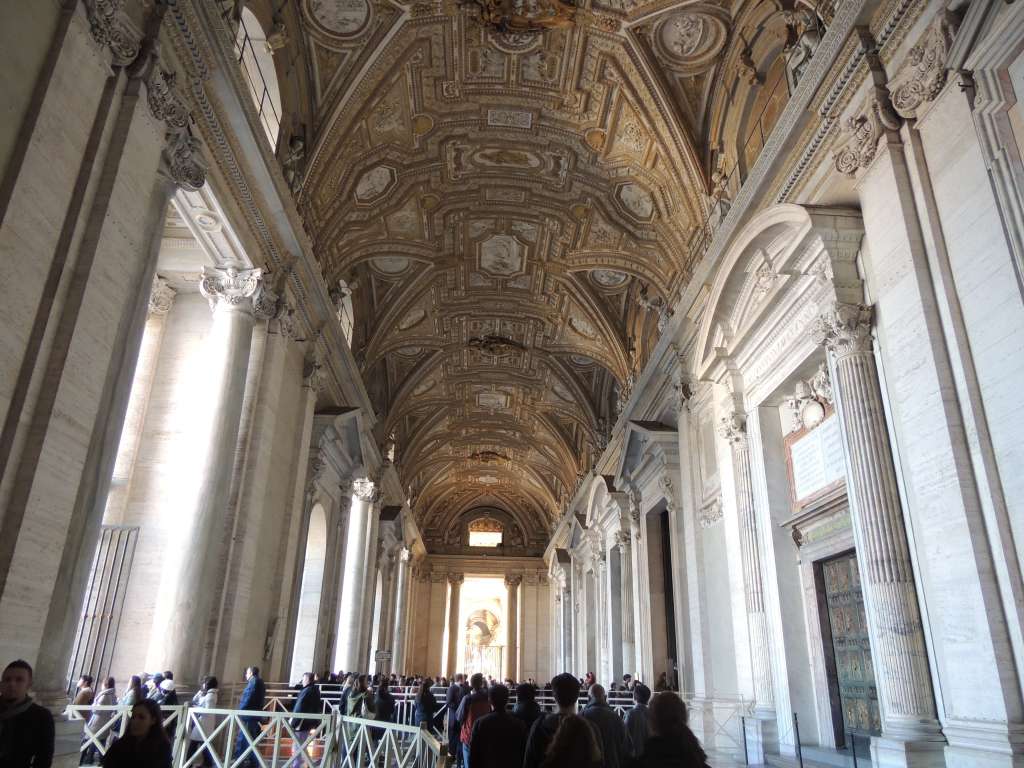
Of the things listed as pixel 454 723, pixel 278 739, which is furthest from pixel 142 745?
pixel 454 723

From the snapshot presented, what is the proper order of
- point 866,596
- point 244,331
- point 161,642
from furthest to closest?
point 244,331
point 161,642
point 866,596

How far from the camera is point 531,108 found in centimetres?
1172

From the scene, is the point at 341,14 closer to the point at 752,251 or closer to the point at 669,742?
the point at 752,251

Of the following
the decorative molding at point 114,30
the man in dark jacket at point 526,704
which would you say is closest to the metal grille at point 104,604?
the decorative molding at point 114,30

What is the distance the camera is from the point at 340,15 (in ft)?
32.5

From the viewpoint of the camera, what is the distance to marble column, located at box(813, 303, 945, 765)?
527 centimetres

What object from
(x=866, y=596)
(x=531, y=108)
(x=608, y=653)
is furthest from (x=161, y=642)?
(x=608, y=653)

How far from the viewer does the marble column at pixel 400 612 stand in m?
26.2

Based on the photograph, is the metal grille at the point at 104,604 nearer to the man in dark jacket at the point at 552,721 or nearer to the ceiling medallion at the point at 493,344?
the man in dark jacket at the point at 552,721

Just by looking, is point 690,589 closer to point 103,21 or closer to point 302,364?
point 302,364

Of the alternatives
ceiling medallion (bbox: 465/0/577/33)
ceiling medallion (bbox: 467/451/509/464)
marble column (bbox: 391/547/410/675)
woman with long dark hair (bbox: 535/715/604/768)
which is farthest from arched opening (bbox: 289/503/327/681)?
ceiling medallion (bbox: 467/451/509/464)

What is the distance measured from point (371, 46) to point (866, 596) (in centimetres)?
915

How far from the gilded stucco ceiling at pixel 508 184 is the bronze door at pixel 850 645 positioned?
596cm

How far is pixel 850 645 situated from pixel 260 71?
30.7 ft
